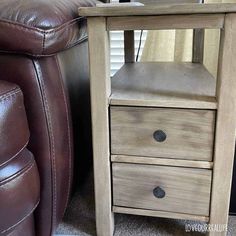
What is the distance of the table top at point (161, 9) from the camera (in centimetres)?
68

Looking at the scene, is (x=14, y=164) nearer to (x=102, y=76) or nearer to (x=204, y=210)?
(x=102, y=76)

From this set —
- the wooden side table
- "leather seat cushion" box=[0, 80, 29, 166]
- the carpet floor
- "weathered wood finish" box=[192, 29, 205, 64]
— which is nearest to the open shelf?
the wooden side table

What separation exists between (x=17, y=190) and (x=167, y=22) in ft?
1.61

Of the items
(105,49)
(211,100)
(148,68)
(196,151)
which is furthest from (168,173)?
(148,68)

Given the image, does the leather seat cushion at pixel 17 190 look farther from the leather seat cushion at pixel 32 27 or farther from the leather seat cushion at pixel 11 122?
the leather seat cushion at pixel 32 27

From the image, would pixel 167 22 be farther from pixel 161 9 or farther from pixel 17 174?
pixel 17 174

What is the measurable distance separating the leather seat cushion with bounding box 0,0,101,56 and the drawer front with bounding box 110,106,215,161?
0.73 feet

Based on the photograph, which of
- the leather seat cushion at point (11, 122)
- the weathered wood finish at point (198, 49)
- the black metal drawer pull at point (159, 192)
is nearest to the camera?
the leather seat cushion at point (11, 122)

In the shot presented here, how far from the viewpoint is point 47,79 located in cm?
75

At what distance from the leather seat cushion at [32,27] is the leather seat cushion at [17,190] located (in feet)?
0.77

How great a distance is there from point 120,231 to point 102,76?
0.48 m

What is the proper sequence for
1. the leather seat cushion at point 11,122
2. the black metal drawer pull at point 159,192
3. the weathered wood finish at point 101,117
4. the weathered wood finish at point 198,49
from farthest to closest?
the weathered wood finish at point 198,49 < the black metal drawer pull at point 159,192 < the weathered wood finish at point 101,117 < the leather seat cushion at point 11,122

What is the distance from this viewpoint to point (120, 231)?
970mm

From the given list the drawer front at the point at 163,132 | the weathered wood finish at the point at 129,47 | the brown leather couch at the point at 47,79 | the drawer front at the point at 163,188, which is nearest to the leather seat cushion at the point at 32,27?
the brown leather couch at the point at 47,79
